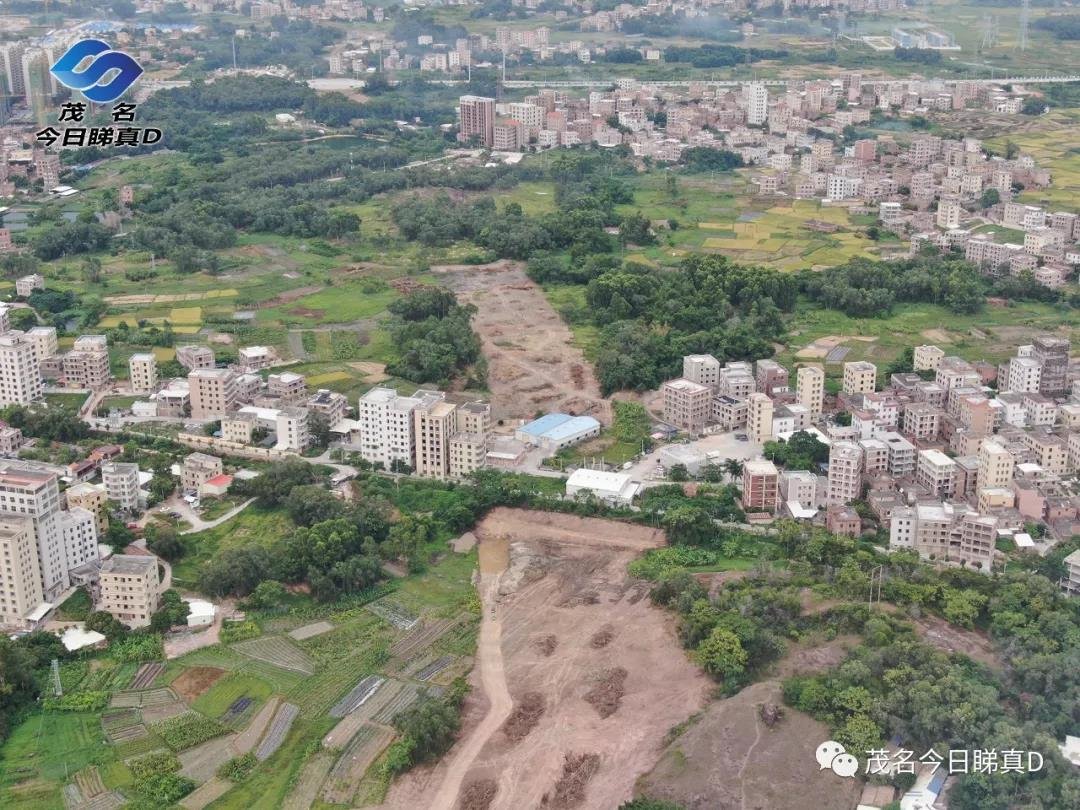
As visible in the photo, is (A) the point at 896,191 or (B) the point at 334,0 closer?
(A) the point at 896,191

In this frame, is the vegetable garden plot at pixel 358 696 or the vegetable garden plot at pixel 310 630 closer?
the vegetable garden plot at pixel 358 696

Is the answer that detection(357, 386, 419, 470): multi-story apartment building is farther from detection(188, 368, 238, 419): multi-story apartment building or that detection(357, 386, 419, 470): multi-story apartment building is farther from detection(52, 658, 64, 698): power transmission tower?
detection(52, 658, 64, 698): power transmission tower

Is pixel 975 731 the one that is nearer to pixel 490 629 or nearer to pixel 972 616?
pixel 972 616

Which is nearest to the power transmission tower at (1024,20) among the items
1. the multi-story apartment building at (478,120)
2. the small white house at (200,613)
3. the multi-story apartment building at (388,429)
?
the multi-story apartment building at (478,120)

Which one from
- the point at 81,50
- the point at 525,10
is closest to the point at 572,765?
the point at 81,50

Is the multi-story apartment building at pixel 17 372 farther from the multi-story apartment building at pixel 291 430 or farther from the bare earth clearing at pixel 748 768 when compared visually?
the bare earth clearing at pixel 748 768
